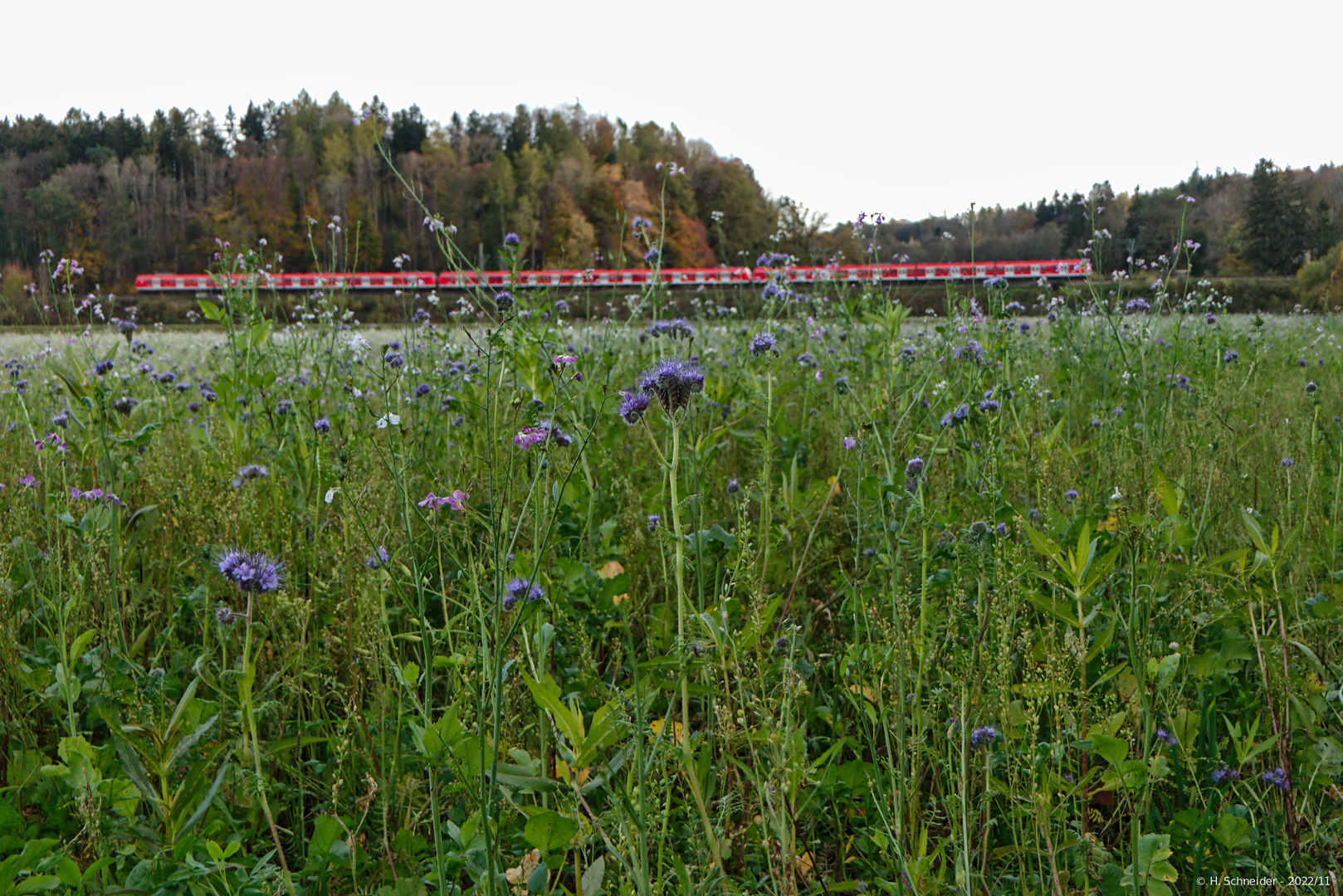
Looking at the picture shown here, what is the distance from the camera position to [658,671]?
1.87 m

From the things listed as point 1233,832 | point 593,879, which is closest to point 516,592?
point 593,879

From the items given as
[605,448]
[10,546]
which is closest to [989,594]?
[605,448]

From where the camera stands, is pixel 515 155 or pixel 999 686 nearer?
pixel 999 686

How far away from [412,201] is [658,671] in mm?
19507

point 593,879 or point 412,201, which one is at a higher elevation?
point 412,201

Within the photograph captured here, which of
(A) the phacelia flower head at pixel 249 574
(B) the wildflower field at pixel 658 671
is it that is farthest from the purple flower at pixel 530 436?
(A) the phacelia flower head at pixel 249 574

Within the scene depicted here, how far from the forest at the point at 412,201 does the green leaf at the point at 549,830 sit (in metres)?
12.6

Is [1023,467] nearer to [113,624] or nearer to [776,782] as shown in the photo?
[776,782]

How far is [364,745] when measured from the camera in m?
1.61

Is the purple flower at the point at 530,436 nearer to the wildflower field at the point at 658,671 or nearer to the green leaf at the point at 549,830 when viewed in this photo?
the wildflower field at the point at 658,671

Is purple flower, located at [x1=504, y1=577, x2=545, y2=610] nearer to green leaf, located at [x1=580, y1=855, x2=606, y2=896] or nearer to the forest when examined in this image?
green leaf, located at [x1=580, y1=855, x2=606, y2=896]

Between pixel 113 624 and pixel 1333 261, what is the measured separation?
23695 millimetres

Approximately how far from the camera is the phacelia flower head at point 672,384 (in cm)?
143

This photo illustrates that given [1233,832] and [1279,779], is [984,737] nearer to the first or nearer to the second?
[1233,832]
